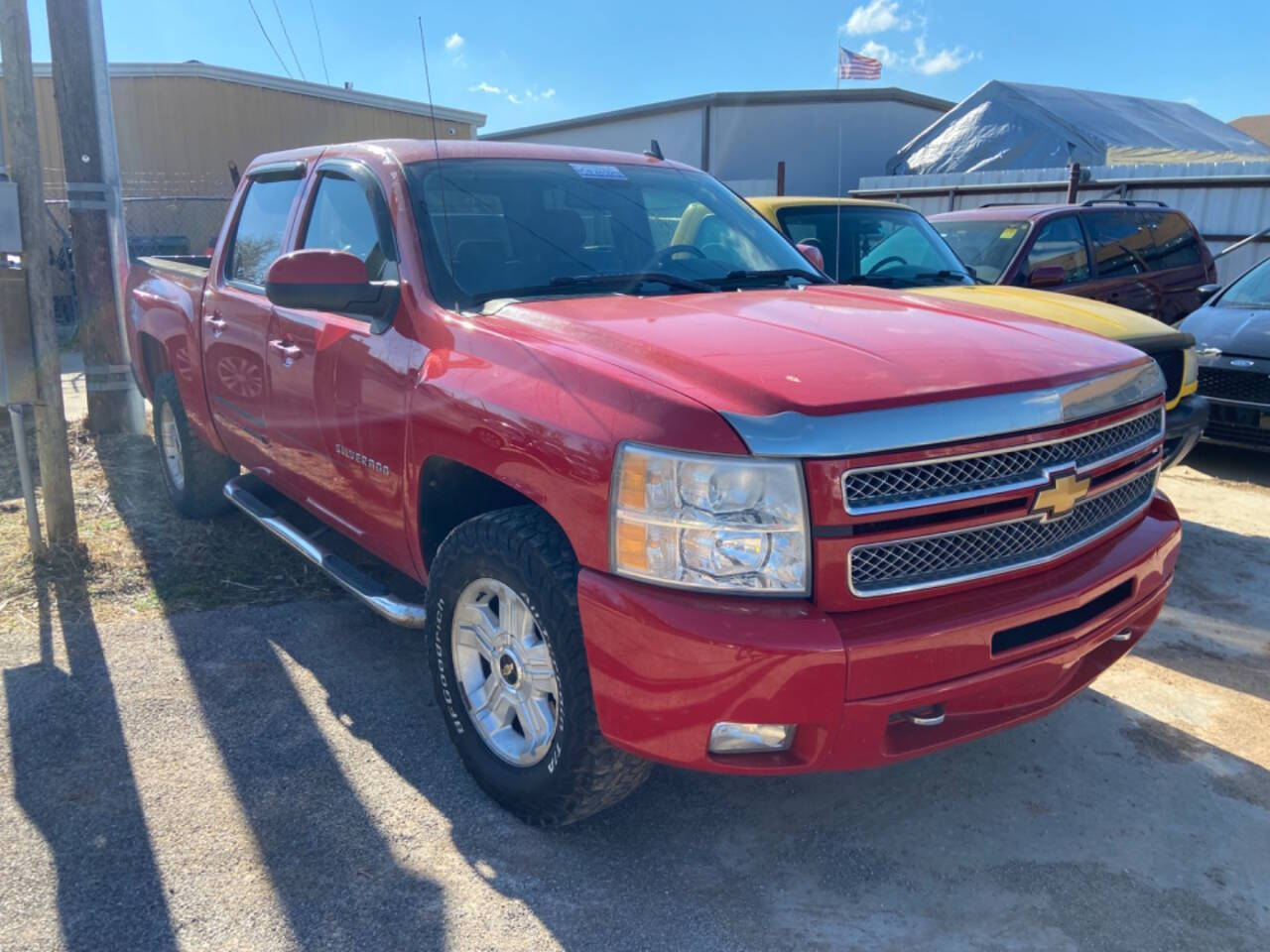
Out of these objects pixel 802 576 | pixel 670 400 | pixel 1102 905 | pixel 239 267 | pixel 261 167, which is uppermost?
pixel 261 167

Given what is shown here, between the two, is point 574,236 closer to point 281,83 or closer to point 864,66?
point 864,66

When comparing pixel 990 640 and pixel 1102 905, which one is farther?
pixel 1102 905

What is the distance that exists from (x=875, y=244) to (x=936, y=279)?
2.29 feet

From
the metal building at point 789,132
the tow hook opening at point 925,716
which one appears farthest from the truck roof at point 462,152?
the metal building at point 789,132

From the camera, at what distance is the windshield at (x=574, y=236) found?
332cm

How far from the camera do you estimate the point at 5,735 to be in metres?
3.38

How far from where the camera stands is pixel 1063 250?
25.6 ft

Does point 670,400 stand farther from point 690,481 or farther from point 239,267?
point 239,267

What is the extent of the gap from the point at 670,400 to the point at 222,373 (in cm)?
306

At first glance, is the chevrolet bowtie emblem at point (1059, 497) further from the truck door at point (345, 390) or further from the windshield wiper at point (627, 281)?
the truck door at point (345, 390)

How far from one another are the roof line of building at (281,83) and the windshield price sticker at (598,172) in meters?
13.9

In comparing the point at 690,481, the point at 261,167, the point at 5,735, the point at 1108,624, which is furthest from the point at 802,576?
the point at 261,167

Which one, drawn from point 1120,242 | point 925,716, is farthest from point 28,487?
point 1120,242

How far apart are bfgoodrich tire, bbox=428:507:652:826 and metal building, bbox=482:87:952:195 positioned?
22962 millimetres
